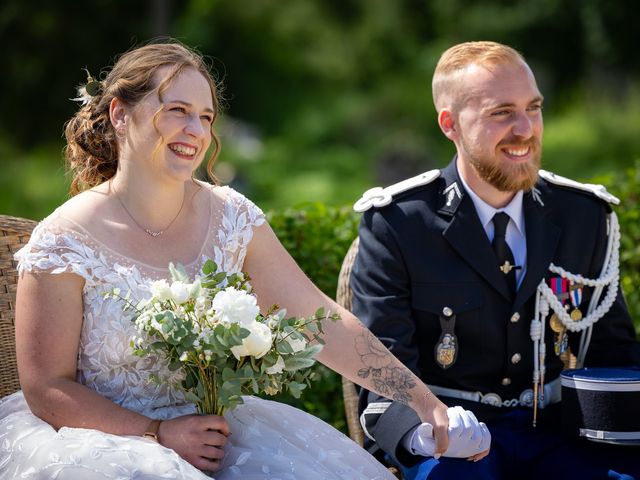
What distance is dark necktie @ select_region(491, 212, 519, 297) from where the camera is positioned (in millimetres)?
3666

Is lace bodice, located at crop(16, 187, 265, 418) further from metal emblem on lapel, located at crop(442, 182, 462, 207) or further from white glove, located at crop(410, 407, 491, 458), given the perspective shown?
metal emblem on lapel, located at crop(442, 182, 462, 207)

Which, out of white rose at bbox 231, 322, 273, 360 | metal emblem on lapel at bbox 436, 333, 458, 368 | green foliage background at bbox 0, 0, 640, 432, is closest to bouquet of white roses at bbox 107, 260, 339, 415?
white rose at bbox 231, 322, 273, 360

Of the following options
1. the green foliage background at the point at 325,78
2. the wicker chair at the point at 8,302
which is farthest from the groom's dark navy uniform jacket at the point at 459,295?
the green foliage background at the point at 325,78

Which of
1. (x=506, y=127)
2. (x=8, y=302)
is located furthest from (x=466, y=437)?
(x=8, y=302)

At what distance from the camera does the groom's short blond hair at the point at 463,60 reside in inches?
145

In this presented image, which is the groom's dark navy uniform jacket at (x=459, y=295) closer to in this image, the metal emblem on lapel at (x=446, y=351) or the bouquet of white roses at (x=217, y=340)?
the metal emblem on lapel at (x=446, y=351)

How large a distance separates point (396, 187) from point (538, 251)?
21.8 inches

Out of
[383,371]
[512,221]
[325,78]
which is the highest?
[325,78]

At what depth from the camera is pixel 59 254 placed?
2.99 metres

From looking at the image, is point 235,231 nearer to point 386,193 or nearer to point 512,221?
point 386,193

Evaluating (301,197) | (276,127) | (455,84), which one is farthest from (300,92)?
(455,84)

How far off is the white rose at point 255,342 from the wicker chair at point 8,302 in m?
1.09

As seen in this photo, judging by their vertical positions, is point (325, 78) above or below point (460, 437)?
above

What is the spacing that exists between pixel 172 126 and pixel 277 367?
81cm
